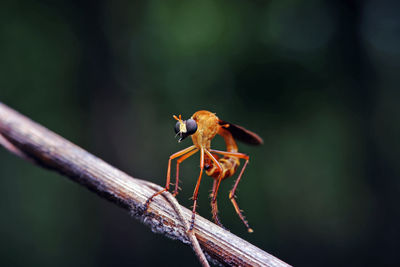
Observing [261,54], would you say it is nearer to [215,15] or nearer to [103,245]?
[215,15]

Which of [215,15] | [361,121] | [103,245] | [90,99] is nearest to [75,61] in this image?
[90,99]

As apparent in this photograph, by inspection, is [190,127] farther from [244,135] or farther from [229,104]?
[229,104]

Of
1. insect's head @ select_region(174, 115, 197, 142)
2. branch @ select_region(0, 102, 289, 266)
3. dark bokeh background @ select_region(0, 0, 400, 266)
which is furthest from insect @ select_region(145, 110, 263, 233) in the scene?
dark bokeh background @ select_region(0, 0, 400, 266)

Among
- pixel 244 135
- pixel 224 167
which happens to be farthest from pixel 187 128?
pixel 244 135

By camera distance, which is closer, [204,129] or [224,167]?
[204,129]

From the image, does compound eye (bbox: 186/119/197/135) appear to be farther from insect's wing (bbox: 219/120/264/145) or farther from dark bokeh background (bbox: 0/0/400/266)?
dark bokeh background (bbox: 0/0/400/266)
